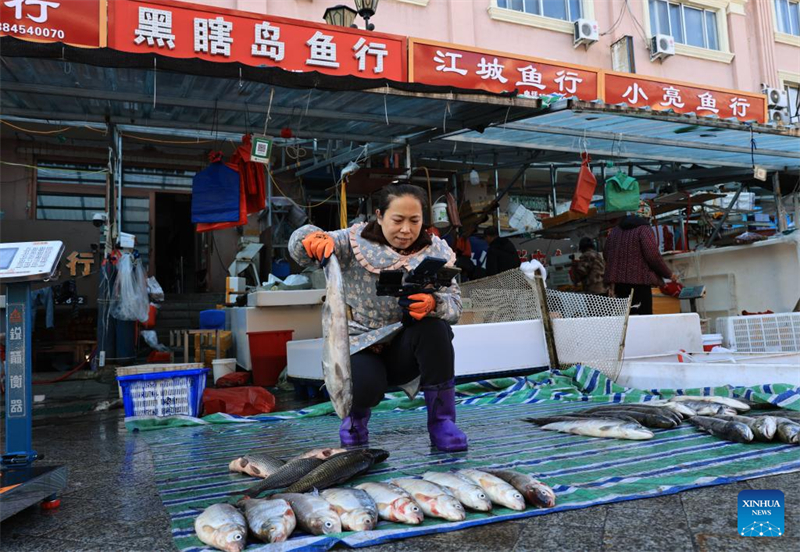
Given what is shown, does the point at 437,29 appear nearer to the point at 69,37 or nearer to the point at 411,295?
the point at 69,37

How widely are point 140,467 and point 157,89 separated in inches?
179

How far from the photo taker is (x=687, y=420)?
14.3 ft

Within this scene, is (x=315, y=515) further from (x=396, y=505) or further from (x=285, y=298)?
(x=285, y=298)

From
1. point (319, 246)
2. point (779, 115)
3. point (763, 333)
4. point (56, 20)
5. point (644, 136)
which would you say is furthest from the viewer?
point (779, 115)

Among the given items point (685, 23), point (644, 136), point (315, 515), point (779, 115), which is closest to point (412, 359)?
point (315, 515)

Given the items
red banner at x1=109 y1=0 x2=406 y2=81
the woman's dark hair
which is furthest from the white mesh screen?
the woman's dark hair

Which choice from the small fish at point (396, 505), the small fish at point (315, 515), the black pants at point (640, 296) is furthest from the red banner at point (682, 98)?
the small fish at point (315, 515)

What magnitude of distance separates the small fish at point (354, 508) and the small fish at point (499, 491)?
49 centimetres

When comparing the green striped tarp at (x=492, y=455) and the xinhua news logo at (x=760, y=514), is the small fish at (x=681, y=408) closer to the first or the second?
the green striped tarp at (x=492, y=455)

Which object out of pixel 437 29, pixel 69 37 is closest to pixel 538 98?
pixel 69 37

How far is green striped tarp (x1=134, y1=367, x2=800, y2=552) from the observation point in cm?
259

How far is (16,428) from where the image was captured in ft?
10.2

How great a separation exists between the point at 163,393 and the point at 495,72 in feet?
19.2

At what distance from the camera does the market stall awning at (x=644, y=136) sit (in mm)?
8367
